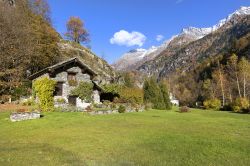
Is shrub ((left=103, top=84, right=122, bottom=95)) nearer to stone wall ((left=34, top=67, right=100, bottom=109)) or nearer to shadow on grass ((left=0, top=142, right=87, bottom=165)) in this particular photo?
stone wall ((left=34, top=67, right=100, bottom=109))

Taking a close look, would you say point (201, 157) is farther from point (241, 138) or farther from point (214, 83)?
point (214, 83)

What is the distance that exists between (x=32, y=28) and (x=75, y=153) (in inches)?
1722

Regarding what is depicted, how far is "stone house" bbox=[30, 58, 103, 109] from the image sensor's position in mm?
42531

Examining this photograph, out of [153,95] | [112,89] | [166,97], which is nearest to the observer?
[112,89]

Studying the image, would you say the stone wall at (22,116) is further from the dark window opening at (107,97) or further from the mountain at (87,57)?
the mountain at (87,57)

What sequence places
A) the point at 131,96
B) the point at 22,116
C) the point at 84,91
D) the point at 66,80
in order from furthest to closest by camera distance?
1. the point at 131,96
2. the point at 84,91
3. the point at 66,80
4. the point at 22,116

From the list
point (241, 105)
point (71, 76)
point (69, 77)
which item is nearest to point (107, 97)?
point (71, 76)

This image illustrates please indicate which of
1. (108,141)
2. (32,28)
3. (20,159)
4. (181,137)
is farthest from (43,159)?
(32,28)

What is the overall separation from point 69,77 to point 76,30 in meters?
52.7

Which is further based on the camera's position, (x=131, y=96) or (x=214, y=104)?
(x=214, y=104)

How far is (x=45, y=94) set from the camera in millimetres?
34156

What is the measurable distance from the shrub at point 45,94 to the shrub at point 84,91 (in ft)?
23.7

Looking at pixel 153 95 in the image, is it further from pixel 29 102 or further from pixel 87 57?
pixel 87 57

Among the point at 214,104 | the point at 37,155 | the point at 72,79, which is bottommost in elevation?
the point at 37,155
